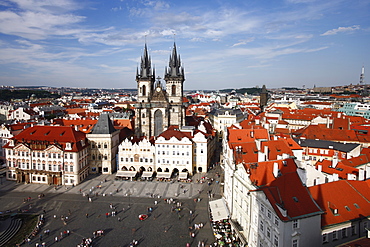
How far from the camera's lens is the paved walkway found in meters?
38.4

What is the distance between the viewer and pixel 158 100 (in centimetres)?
8600

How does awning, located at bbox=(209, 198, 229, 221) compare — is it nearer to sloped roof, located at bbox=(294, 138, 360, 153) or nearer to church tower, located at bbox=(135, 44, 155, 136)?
sloped roof, located at bbox=(294, 138, 360, 153)

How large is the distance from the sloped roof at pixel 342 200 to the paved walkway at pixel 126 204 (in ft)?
51.4

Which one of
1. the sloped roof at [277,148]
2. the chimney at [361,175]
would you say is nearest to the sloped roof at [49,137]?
the sloped roof at [277,148]

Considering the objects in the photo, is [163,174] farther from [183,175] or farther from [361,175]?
[361,175]

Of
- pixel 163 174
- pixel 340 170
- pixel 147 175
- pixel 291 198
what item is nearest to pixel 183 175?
pixel 163 174

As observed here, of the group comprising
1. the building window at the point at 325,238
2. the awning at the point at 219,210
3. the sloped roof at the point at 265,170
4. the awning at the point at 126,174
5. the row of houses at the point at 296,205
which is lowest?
the awning at the point at 219,210

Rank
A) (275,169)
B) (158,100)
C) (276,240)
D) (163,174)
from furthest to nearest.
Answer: (158,100) < (163,174) < (275,169) < (276,240)

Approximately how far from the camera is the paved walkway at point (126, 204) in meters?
38.4

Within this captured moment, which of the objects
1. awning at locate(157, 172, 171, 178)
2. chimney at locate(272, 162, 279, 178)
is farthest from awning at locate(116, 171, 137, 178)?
chimney at locate(272, 162, 279, 178)

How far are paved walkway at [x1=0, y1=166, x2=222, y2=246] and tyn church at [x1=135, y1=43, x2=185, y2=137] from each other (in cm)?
2552

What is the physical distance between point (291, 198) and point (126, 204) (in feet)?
102

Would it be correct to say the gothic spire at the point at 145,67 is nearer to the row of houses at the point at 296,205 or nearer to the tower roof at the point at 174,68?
the tower roof at the point at 174,68

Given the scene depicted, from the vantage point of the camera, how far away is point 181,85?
88.1 meters
